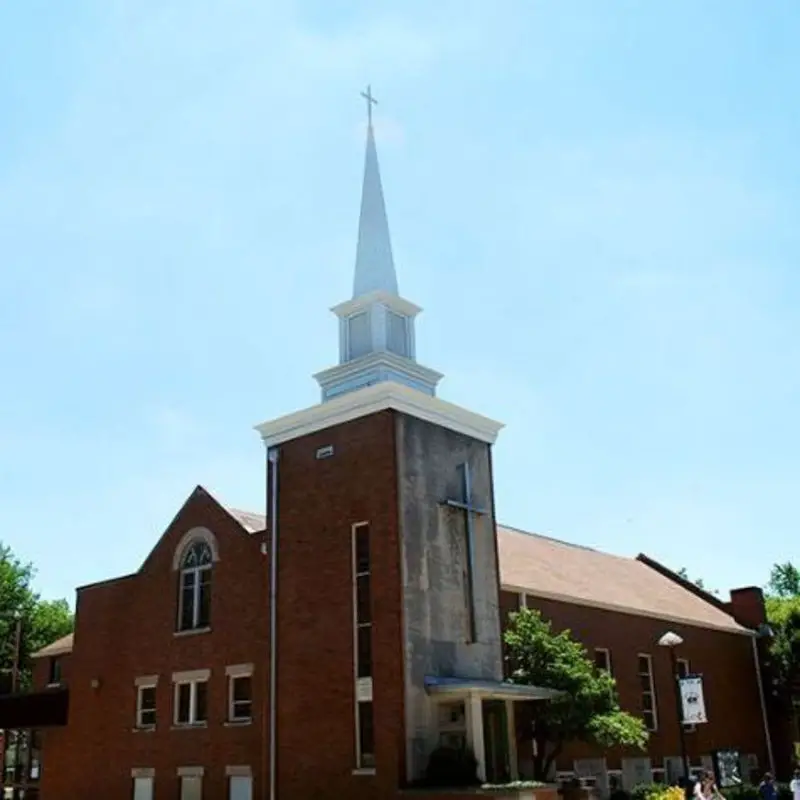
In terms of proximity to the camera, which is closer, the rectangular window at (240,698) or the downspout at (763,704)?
the rectangular window at (240,698)

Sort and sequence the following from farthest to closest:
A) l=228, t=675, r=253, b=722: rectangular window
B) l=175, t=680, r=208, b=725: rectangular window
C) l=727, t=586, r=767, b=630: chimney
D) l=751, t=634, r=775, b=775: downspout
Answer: l=727, t=586, r=767, b=630: chimney, l=751, t=634, r=775, b=775: downspout, l=175, t=680, r=208, b=725: rectangular window, l=228, t=675, r=253, b=722: rectangular window

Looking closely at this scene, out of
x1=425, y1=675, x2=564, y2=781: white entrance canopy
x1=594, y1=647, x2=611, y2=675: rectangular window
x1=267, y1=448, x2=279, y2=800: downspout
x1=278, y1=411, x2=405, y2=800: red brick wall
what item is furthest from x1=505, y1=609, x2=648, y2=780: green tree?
x1=267, y1=448, x2=279, y2=800: downspout

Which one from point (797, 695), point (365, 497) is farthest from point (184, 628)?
point (797, 695)

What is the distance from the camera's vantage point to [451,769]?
23781 millimetres

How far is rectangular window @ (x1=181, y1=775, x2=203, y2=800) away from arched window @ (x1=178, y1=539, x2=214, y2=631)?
443cm

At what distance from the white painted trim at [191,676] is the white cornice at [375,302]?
11.6 m

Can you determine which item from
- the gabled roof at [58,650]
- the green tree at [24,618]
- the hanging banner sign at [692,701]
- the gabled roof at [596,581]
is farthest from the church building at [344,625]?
the green tree at [24,618]

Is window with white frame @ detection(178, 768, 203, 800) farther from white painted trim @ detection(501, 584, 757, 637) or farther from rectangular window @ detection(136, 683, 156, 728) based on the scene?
white painted trim @ detection(501, 584, 757, 637)

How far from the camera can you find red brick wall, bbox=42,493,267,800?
29328 mm

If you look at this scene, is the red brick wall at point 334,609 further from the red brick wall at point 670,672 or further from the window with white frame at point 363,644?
the red brick wall at point 670,672

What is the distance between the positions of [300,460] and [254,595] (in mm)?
4315

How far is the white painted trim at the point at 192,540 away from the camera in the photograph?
32188mm

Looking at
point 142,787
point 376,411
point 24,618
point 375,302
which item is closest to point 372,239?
point 375,302

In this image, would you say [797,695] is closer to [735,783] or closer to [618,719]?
[735,783]
